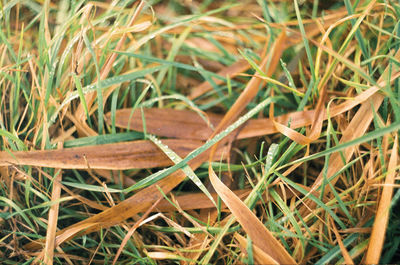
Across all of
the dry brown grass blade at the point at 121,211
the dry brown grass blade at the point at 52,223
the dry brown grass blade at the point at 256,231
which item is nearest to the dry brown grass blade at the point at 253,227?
the dry brown grass blade at the point at 256,231

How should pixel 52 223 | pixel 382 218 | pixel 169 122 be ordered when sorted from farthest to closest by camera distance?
pixel 169 122 → pixel 52 223 → pixel 382 218

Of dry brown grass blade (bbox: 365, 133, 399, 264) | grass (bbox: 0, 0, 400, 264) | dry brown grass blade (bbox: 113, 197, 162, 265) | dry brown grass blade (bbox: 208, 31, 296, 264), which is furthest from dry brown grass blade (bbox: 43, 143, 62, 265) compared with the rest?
dry brown grass blade (bbox: 365, 133, 399, 264)

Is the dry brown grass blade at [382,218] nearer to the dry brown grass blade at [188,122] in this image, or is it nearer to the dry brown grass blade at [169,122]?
the dry brown grass blade at [188,122]

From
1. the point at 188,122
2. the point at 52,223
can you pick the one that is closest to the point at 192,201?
the point at 188,122

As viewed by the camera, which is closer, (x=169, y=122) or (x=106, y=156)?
(x=106, y=156)

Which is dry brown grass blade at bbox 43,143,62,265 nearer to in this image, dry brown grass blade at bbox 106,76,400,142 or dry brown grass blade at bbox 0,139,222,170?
dry brown grass blade at bbox 0,139,222,170

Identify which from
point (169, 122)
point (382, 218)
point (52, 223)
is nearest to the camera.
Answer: point (382, 218)

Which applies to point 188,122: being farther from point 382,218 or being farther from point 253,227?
point 382,218

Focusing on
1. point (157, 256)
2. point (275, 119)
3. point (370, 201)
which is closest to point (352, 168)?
point (370, 201)
